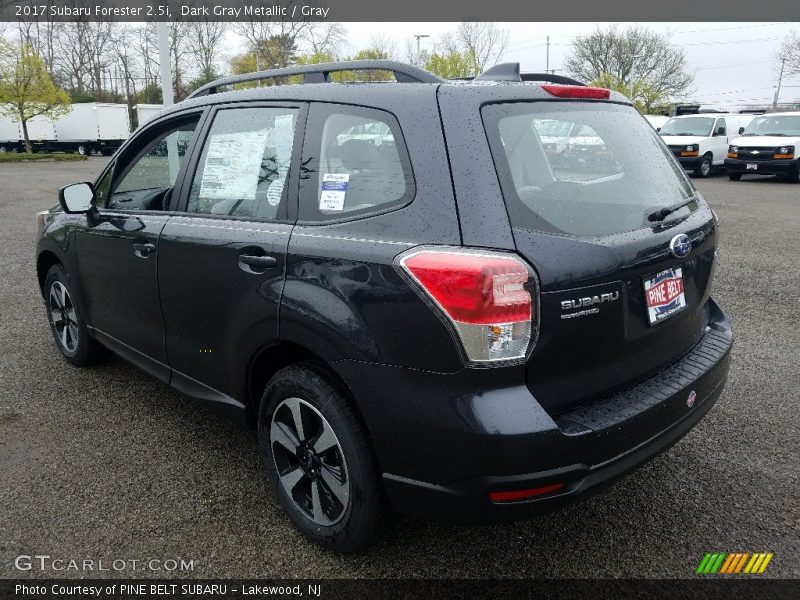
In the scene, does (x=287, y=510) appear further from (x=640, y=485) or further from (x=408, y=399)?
(x=640, y=485)

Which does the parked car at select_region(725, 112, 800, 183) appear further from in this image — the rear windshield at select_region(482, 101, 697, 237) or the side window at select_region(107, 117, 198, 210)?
the side window at select_region(107, 117, 198, 210)

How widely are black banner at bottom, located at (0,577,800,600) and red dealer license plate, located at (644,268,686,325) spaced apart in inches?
38.8

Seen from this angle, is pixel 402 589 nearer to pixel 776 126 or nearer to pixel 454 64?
pixel 776 126

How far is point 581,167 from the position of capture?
8.23ft

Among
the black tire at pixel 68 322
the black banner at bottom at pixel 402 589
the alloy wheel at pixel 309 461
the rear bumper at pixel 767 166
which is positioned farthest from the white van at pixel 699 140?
the alloy wheel at pixel 309 461

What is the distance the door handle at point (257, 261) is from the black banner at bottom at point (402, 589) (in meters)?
1.20

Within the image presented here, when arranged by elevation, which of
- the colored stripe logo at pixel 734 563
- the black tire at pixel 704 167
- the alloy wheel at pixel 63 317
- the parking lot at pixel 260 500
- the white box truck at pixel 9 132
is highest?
the alloy wheel at pixel 63 317

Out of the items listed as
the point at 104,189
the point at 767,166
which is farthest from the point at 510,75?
the point at 767,166

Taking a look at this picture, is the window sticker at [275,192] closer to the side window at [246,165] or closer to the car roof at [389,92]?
the side window at [246,165]

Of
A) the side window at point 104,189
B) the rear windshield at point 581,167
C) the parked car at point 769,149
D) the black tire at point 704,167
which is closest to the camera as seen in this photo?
the rear windshield at point 581,167

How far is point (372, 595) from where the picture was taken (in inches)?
92.1

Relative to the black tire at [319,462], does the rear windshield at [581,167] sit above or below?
above

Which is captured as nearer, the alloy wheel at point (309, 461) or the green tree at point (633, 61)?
the alloy wheel at point (309, 461)

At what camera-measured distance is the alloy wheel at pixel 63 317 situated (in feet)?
14.4
